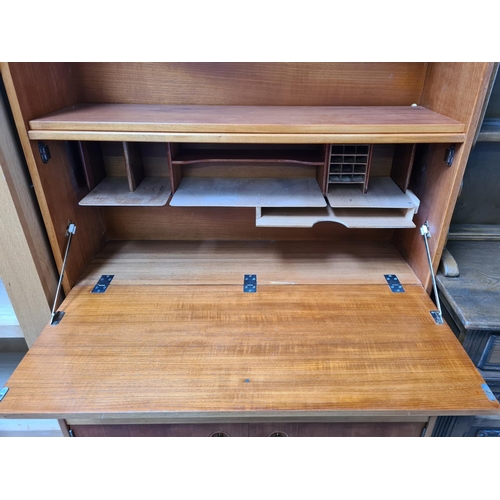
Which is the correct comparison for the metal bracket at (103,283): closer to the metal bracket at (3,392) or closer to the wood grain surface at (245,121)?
the metal bracket at (3,392)

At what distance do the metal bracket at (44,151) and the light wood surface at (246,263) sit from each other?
467mm

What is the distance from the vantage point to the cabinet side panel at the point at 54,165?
3.63 feet

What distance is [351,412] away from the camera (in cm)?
93

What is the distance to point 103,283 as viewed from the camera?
55.2 inches

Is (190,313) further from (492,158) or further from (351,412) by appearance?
(492,158)

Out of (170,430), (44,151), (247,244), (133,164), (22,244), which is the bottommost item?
(170,430)

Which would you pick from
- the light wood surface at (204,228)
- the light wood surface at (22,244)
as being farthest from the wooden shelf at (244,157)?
the light wood surface at (22,244)

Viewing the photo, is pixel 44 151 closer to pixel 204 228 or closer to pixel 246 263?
pixel 204 228

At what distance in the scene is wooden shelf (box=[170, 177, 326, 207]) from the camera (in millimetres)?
1335

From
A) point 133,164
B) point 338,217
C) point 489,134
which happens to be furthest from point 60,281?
point 489,134

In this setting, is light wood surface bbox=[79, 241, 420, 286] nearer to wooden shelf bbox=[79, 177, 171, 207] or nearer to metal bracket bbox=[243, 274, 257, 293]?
metal bracket bbox=[243, 274, 257, 293]

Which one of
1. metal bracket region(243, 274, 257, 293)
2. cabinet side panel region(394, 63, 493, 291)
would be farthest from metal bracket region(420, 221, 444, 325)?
metal bracket region(243, 274, 257, 293)

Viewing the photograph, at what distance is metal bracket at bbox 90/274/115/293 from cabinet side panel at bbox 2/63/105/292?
0.30ft

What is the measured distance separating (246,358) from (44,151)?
933 mm
